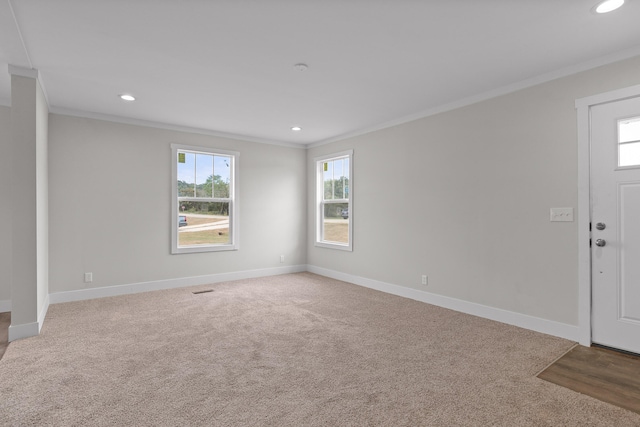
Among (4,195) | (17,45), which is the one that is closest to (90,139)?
(4,195)

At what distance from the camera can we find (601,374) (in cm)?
243

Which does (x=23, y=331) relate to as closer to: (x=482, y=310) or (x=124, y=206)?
(x=124, y=206)

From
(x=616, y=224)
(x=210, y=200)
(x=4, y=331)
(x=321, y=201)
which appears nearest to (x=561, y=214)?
(x=616, y=224)

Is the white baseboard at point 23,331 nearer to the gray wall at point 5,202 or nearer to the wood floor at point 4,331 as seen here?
the wood floor at point 4,331

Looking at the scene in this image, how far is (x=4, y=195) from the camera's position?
3959 millimetres

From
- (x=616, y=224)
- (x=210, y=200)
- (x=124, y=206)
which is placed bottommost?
(x=616, y=224)

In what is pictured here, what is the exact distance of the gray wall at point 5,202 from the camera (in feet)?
12.9

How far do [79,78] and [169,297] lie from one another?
2805 millimetres

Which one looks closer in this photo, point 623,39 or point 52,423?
point 52,423

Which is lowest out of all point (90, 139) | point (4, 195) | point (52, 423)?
point (52, 423)

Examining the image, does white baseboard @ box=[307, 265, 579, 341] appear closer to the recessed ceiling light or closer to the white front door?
the white front door

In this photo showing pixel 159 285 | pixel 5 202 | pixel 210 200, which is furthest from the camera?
pixel 210 200

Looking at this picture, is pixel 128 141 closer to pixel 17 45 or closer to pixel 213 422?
pixel 17 45

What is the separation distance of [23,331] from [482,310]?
461 centimetres
